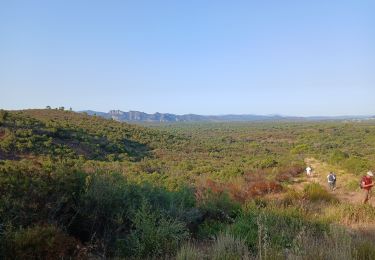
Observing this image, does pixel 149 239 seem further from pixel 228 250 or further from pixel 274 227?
pixel 274 227

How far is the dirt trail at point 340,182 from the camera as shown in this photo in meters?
17.5

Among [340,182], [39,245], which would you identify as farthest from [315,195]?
[39,245]

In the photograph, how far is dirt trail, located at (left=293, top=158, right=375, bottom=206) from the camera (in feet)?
57.4

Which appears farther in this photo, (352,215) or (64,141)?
(64,141)

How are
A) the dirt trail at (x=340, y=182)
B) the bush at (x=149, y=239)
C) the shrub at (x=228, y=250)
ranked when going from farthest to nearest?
the dirt trail at (x=340, y=182), the bush at (x=149, y=239), the shrub at (x=228, y=250)

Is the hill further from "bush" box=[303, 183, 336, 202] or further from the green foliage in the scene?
the green foliage

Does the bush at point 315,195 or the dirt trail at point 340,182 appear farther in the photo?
the dirt trail at point 340,182

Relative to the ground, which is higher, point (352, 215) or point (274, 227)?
point (274, 227)

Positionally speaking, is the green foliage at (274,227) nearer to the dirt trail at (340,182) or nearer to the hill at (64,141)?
the dirt trail at (340,182)

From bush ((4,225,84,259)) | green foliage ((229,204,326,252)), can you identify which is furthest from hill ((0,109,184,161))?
bush ((4,225,84,259))

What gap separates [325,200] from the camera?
575 inches

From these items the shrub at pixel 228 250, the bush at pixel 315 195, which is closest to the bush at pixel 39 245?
the shrub at pixel 228 250

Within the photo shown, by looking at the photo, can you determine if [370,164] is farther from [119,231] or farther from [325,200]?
[119,231]

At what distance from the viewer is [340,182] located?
80.0ft
